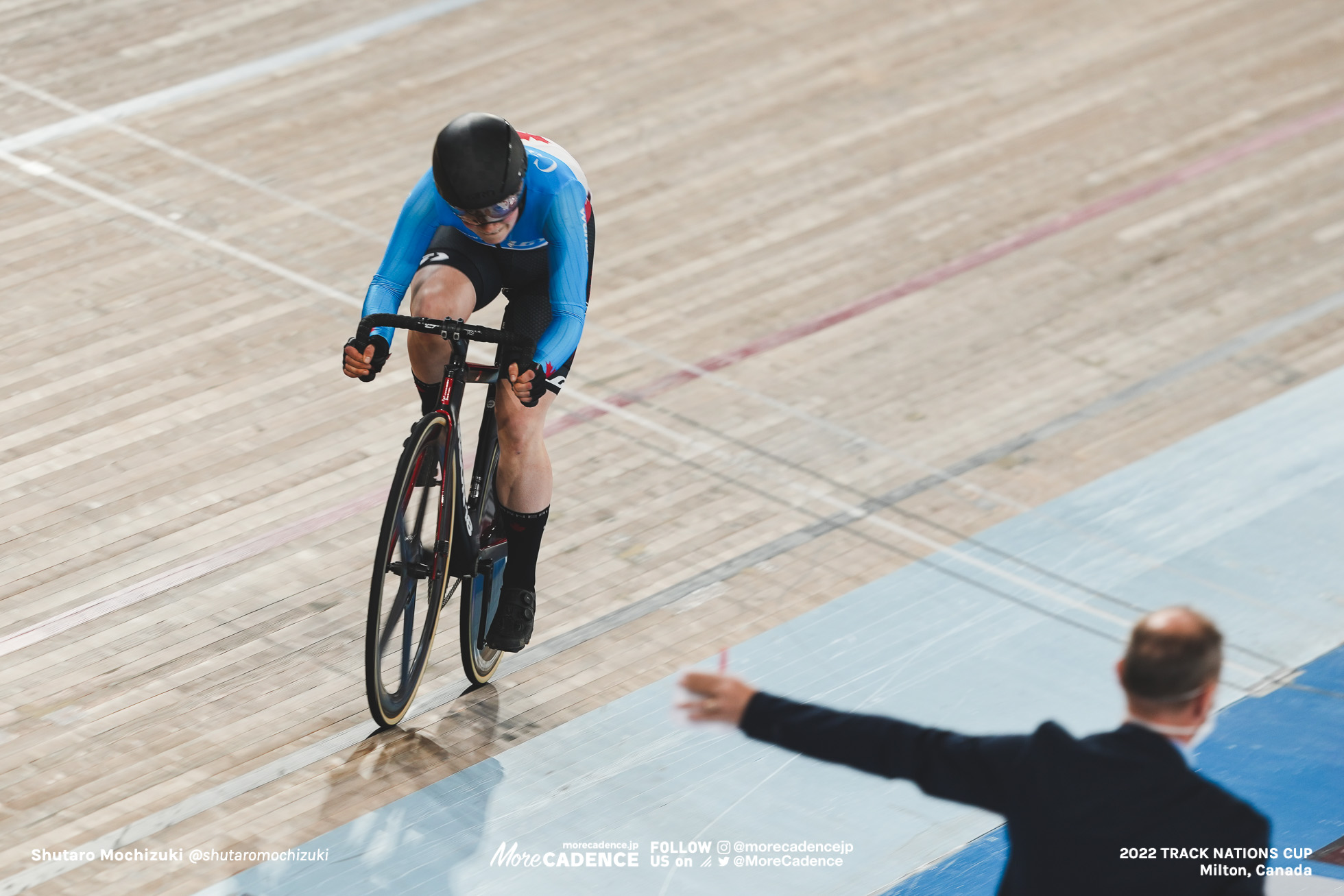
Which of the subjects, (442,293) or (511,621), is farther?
(511,621)

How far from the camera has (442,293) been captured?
3625 mm

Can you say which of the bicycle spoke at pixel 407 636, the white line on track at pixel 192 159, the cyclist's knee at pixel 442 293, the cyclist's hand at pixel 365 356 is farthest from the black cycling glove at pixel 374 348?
the white line on track at pixel 192 159

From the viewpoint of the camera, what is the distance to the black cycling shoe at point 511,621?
3889mm

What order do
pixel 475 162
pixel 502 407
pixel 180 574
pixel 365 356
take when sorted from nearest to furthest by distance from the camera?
pixel 475 162, pixel 365 356, pixel 502 407, pixel 180 574

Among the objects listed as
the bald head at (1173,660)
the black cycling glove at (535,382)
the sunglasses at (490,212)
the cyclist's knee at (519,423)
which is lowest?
the cyclist's knee at (519,423)

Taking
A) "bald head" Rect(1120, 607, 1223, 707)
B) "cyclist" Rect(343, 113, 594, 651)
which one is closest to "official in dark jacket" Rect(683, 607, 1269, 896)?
"bald head" Rect(1120, 607, 1223, 707)

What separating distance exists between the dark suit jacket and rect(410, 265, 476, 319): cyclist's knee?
5.67 feet

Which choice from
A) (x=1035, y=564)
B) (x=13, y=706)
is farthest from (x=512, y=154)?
(x=1035, y=564)

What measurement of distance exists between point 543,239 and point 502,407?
38cm

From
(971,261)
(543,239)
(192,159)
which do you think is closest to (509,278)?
(543,239)

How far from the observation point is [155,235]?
19.1ft

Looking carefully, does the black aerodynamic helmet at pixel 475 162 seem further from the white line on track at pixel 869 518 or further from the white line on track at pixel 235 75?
the white line on track at pixel 235 75

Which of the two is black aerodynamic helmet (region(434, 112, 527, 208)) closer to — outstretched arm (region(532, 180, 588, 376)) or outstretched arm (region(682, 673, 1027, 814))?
outstretched arm (region(532, 180, 588, 376))

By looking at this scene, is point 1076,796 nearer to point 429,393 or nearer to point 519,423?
point 519,423
